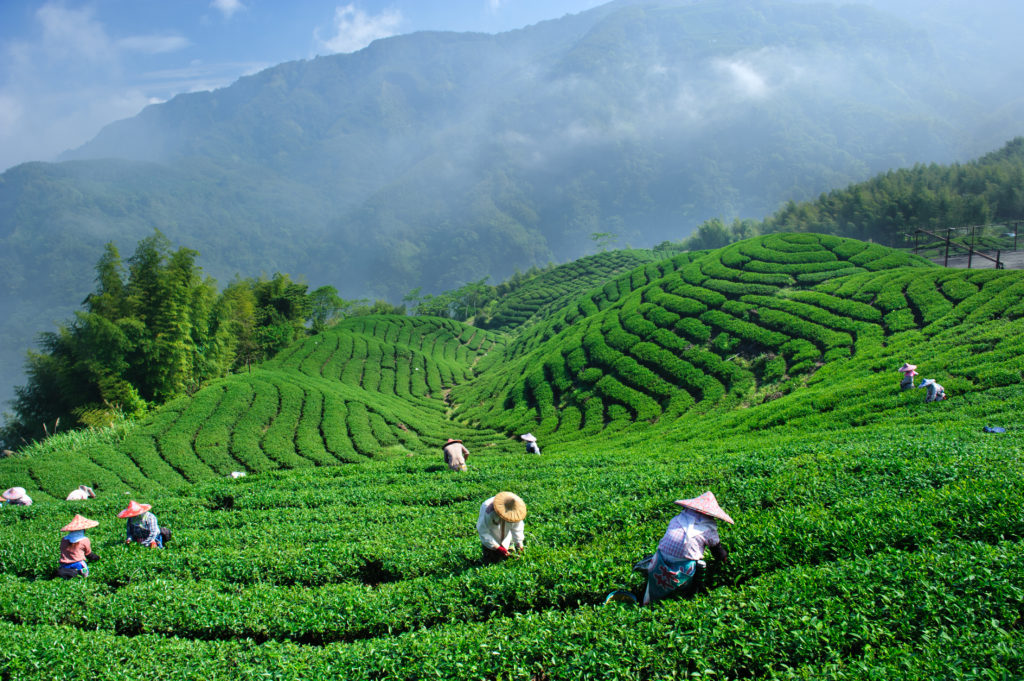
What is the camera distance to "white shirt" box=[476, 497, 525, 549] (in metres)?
9.55

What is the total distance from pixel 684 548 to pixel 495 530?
11.7ft

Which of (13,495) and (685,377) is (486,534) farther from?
(685,377)

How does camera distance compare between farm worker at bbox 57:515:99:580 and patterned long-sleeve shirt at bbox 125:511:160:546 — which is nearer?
farm worker at bbox 57:515:99:580

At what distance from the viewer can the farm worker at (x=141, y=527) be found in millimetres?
13008

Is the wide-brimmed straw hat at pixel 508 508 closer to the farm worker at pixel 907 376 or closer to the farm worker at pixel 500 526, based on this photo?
the farm worker at pixel 500 526

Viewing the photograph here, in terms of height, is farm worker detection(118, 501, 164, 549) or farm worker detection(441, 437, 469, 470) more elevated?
farm worker detection(441, 437, 469, 470)

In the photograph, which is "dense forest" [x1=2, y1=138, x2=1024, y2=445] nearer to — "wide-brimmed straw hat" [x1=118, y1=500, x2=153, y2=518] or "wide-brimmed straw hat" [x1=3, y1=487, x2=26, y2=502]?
"wide-brimmed straw hat" [x1=3, y1=487, x2=26, y2=502]

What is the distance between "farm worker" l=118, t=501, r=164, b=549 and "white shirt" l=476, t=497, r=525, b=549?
904cm

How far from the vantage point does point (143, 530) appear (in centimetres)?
1305

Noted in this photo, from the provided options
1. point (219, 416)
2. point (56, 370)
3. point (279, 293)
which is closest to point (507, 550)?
point (219, 416)

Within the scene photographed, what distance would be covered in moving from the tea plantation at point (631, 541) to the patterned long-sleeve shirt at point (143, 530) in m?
0.51

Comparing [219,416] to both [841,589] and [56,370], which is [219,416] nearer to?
[56,370]

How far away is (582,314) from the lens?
5994 cm

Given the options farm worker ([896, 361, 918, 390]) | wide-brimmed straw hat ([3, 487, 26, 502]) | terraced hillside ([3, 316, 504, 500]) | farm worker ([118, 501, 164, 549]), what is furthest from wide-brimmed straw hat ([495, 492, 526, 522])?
terraced hillside ([3, 316, 504, 500])
